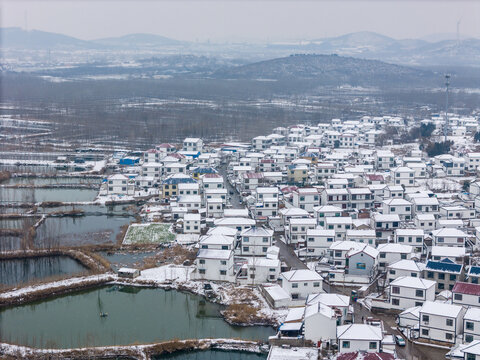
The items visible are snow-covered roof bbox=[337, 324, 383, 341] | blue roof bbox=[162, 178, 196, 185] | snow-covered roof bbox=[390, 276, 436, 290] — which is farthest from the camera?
blue roof bbox=[162, 178, 196, 185]

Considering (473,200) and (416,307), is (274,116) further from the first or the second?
(416,307)

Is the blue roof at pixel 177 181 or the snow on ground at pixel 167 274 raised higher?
the blue roof at pixel 177 181

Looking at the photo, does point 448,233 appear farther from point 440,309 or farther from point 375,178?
point 375,178

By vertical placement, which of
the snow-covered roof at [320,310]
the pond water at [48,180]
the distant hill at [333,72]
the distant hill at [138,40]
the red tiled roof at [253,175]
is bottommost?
the snow-covered roof at [320,310]

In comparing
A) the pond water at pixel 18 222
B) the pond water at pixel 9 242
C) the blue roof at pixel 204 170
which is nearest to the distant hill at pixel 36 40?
the blue roof at pixel 204 170

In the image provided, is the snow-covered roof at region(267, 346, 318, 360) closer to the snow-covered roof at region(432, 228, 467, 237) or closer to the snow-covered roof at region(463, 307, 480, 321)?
the snow-covered roof at region(463, 307, 480, 321)

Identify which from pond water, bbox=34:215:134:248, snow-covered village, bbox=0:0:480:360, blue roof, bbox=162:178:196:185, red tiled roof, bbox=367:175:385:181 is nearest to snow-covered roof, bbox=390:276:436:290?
snow-covered village, bbox=0:0:480:360

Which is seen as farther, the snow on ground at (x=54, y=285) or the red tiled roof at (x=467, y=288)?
the snow on ground at (x=54, y=285)

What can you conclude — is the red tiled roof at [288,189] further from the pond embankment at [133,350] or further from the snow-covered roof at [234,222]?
the pond embankment at [133,350]
